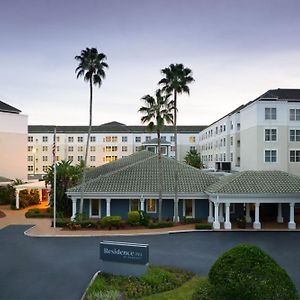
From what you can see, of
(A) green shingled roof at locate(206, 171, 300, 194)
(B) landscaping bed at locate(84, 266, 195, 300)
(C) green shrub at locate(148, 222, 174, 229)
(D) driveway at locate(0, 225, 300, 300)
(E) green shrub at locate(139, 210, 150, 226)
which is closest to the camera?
(B) landscaping bed at locate(84, 266, 195, 300)

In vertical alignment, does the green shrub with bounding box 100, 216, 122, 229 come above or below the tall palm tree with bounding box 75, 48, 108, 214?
below

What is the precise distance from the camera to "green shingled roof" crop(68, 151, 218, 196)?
36.8 metres

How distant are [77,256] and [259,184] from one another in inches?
765

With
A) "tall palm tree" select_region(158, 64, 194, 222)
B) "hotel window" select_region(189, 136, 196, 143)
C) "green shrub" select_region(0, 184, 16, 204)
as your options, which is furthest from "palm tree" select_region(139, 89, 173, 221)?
"hotel window" select_region(189, 136, 196, 143)

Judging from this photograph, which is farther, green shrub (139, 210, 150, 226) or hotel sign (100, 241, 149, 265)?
green shrub (139, 210, 150, 226)

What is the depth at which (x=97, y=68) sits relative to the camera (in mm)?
34719

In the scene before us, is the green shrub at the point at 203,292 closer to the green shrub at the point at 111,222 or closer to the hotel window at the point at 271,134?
the green shrub at the point at 111,222

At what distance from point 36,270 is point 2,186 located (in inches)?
1395

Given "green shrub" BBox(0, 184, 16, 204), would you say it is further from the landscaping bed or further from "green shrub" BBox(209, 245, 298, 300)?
"green shrub" BBox(209, 245, 298, 300)

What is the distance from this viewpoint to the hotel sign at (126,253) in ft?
60.5

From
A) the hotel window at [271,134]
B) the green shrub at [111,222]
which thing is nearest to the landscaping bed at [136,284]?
the green shrub at [111,222]

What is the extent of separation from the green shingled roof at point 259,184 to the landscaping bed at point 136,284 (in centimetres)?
1583

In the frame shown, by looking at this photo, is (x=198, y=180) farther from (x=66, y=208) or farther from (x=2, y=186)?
(x=2, y=186)

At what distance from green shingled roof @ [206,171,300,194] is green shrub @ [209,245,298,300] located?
1951cm
